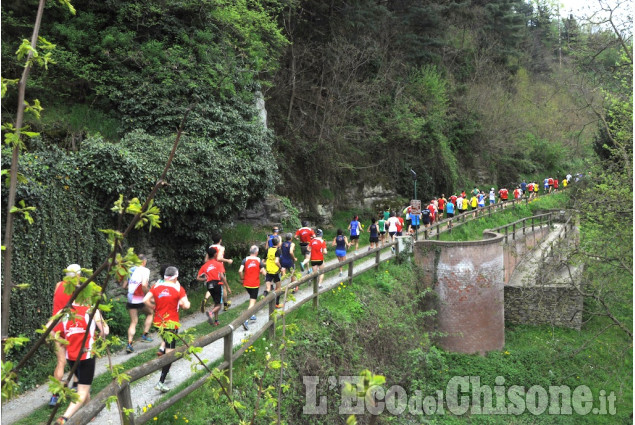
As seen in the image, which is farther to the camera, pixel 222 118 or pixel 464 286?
pixel 464 286

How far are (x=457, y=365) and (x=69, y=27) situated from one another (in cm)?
1518

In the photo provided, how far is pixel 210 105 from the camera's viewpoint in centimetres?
1474

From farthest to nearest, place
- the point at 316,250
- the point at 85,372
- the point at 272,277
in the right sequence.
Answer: the point at 316,250, the point at 272,277, the point at 85,372

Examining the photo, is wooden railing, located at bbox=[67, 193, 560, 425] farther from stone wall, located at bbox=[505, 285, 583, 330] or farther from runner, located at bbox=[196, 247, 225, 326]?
stone wall, located at bbox=[505, 285, 583, 330]

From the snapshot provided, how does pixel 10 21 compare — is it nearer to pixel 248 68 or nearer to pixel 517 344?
pixel 248 68

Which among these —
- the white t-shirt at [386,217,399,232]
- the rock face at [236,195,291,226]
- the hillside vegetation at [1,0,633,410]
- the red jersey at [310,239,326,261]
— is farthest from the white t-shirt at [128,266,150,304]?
the white t-shirt at [386,217,399,232]

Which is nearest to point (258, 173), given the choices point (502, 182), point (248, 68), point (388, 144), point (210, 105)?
point (210, 105)

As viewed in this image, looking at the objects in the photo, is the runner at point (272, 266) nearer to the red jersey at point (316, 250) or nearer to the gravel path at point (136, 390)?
the gravel path at point (136, 390)

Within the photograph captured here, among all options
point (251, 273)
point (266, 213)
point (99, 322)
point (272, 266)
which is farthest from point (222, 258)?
point (266, 213)

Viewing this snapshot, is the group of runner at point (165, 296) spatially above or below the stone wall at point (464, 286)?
above

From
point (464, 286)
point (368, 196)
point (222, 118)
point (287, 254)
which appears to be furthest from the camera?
point (368, 196)

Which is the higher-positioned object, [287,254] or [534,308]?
[287,254]

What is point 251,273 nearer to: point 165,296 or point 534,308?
point 165,296

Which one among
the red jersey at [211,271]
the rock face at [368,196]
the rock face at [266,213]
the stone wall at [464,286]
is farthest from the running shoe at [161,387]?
the rock face at [368,196]
